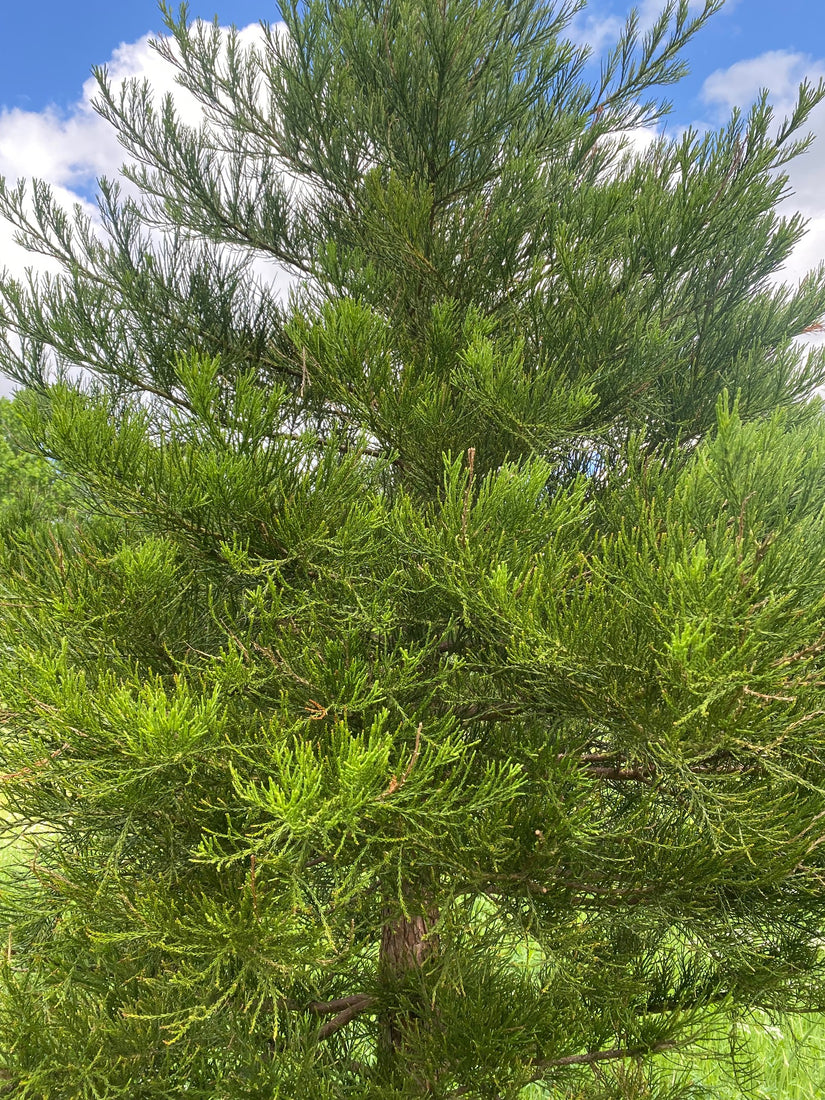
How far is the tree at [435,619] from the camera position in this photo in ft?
6.99

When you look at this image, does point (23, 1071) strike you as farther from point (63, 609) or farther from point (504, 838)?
point (504, 838)

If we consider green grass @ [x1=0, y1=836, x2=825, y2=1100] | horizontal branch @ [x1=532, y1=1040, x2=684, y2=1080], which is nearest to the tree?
horizontal branch @ [x1=532, y1=1040, x2=684, y2=1080]

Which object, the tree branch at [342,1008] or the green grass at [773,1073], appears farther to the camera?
the green grass at [773,1073]

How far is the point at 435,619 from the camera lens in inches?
111

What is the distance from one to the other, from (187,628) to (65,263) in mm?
2263

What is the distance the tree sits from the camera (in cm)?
213

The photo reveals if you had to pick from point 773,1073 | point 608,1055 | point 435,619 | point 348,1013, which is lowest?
point 773,1073

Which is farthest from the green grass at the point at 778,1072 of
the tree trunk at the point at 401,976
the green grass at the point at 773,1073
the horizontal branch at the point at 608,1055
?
the tree trunk at the point at 401,976

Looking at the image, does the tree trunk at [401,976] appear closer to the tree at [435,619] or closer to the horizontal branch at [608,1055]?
the tree at [435,619]

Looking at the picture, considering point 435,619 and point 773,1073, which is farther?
point 773,1073

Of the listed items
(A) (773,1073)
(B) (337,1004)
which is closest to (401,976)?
(B) (337,1004)

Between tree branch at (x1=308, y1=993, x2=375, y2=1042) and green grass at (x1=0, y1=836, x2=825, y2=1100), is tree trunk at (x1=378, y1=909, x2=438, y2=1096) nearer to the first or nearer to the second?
tree branch at (x1=308, y1=993, x2=375, y2=1042)

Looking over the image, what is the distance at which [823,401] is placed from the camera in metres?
3.71

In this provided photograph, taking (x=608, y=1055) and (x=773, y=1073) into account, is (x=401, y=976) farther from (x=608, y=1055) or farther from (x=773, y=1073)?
(x=773, y=1073)
